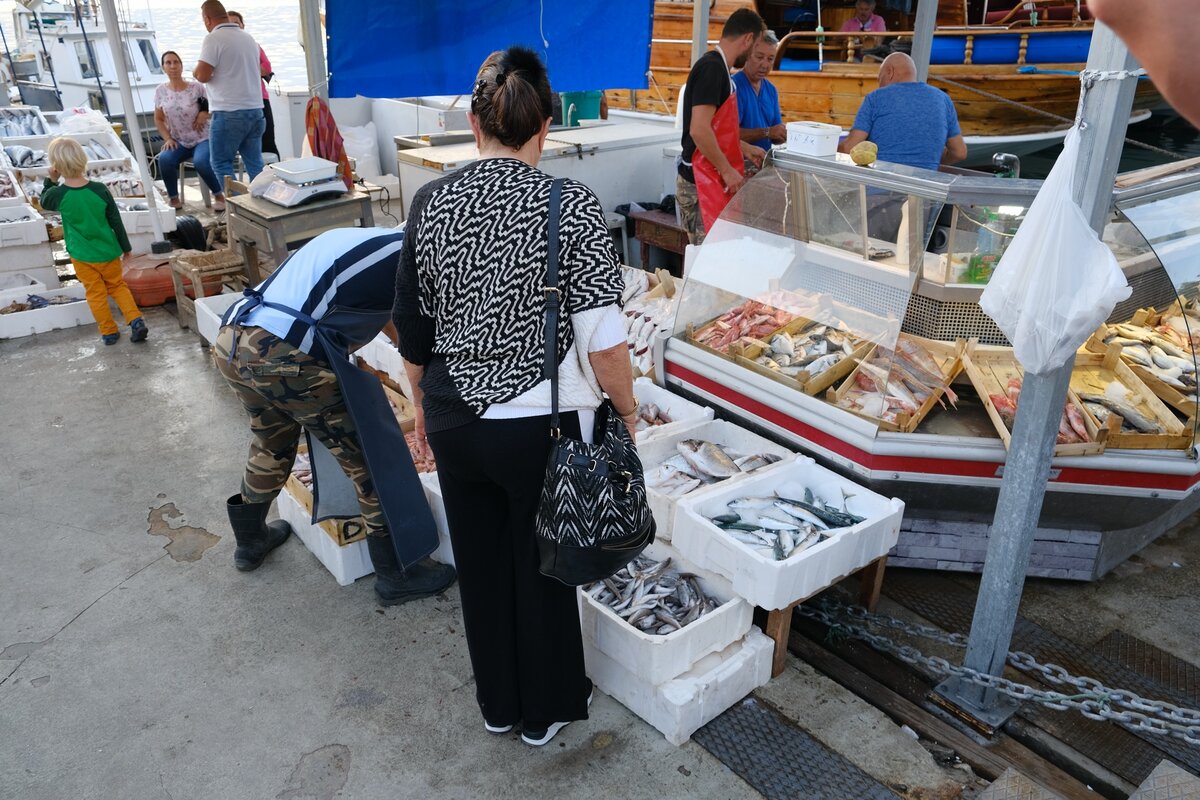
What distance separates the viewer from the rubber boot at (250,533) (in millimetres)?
3945

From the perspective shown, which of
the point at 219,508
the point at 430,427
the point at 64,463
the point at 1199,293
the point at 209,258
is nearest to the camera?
the point at 430,427

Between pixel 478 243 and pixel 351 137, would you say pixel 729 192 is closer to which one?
pixel 478 243

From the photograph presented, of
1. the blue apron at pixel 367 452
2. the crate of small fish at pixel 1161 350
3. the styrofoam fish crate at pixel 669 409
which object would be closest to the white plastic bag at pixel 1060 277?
the crate of small fish at pixel 1161 350

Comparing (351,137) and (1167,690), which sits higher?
(351,137)

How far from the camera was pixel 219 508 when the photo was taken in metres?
4.59

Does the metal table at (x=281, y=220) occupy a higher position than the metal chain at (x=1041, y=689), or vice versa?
the metal table at (x=281, y=220)

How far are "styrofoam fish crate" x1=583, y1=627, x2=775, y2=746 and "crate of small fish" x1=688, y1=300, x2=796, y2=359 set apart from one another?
5.06ft

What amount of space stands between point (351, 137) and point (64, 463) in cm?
716

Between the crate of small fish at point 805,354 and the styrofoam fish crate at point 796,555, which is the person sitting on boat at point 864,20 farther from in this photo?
the styrofoam fish crate at point 796,555

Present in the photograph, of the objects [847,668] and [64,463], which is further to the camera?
[64,463]

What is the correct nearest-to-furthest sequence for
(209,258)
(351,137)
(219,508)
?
(219,508) → (209,258) → (351,137)

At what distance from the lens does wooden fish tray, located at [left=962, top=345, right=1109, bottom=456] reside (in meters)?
3.51

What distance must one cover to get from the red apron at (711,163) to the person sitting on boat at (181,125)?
20.2ft

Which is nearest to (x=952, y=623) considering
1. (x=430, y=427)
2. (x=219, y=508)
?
(x=430, y=427)
